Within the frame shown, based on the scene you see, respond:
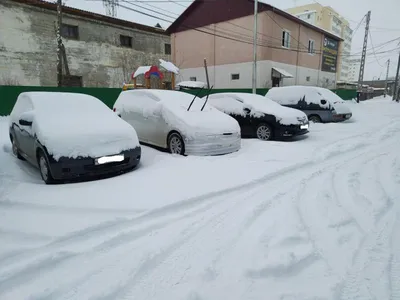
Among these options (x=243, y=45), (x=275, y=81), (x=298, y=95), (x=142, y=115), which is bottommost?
(x=142, y=115)

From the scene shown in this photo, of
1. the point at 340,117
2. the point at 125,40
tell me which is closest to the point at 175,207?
the point at 340,117

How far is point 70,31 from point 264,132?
63.7 feet

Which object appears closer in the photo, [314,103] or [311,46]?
[314,103]

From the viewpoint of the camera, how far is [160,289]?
1.90 m

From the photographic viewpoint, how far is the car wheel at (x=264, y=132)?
24.1 ft

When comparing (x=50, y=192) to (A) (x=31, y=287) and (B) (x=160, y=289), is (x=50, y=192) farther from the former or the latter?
(B) (x=160, y=289)

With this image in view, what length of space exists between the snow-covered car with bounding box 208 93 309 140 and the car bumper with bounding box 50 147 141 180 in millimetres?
4265

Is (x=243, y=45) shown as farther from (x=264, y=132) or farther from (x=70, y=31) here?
(x=264, y=132)

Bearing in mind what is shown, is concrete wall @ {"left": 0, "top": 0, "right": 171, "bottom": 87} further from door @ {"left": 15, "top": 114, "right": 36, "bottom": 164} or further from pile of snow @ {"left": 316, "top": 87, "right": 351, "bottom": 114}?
pile of snow @ {"left": 316, "top": 87, "right": 351, "bottom": 114}

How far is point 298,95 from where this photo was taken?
10.8 meters

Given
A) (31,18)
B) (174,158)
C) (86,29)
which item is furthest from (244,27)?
(174,158)

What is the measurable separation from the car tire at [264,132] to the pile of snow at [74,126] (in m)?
4.09

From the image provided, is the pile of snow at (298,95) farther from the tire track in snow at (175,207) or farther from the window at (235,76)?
the window at (235,76)

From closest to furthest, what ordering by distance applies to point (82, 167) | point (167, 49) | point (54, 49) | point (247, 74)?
point (82, 167)
point (54, 49)
point (247, 74)
point (167, 49)
